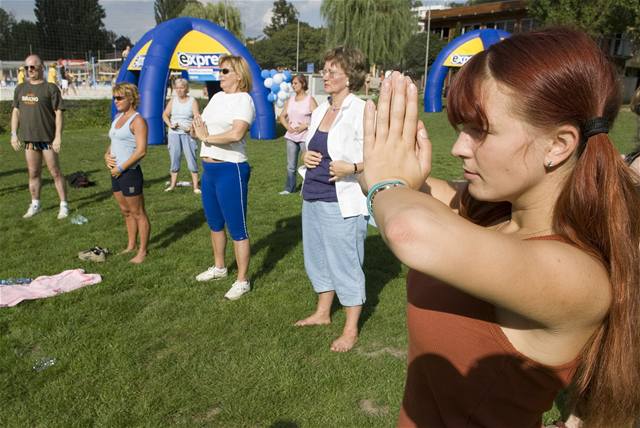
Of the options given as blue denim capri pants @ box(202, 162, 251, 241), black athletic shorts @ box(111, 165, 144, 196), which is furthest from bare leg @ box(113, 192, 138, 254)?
blue denim capri pants @ box(202, 162, 251, 241)

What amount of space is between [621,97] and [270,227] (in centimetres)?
565

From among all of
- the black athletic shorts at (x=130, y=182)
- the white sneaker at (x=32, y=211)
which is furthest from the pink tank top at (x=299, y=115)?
the white sneaker at (x=32, y=211)

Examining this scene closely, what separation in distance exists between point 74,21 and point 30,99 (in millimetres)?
68788

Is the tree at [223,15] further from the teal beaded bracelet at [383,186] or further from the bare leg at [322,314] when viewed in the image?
the teal beaded bracelet at [383,186]

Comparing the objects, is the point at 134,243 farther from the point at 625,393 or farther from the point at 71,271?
the point at 625,393

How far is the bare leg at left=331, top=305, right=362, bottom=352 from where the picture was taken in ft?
12.0

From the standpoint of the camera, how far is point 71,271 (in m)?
4.96

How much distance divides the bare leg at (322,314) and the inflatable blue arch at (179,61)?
963 cm

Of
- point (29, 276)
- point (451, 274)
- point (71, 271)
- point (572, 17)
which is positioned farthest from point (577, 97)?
point (572, 17)

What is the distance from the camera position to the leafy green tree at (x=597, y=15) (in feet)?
82.5

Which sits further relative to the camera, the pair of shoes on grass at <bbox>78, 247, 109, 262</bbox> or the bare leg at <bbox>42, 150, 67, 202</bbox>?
the bare leg at <bbox>42, 150, 67, 202</bbox>

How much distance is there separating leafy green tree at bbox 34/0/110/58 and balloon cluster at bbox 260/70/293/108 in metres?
53.1

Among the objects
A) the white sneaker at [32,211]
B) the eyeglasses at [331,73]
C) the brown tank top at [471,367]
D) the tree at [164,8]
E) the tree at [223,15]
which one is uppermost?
the tree at [164,8]

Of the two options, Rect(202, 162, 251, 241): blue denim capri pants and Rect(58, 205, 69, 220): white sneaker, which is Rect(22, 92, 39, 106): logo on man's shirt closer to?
A: Rect(58, 205, 69, 220): white sneaker
